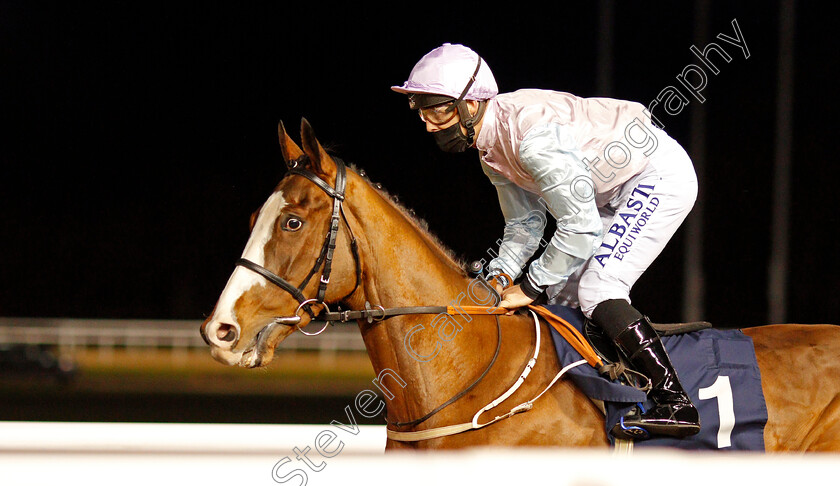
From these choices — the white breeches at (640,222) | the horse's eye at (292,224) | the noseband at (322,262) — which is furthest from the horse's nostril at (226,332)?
the white breeches at (640,222)

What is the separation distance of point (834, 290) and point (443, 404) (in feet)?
57.0

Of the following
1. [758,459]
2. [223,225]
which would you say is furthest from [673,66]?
[758,459]

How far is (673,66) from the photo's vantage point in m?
12.8

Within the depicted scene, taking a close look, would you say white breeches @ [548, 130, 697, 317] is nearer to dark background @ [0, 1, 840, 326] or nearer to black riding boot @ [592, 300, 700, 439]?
black riding boot @ [592, 300, 700, 439]

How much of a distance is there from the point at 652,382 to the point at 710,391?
0.66 feet

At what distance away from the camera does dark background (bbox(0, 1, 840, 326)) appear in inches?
→ 585

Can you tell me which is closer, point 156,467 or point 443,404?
point 156,467

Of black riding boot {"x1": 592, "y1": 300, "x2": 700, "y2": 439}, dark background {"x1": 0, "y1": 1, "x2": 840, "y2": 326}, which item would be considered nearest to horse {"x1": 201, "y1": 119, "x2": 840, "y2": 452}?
black riding boot {"x1": 592, "y1": 300, "x2": 700, "y2": 439}

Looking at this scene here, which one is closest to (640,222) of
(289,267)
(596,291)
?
(596,291)

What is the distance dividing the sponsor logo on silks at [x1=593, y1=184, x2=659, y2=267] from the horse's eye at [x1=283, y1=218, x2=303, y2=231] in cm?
95

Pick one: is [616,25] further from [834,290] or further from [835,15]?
[834,290]

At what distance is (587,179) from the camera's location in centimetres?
220

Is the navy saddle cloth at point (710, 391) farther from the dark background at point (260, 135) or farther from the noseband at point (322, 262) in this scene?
the dark background at point (260, 135)

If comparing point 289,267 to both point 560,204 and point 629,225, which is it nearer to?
point 560,204
